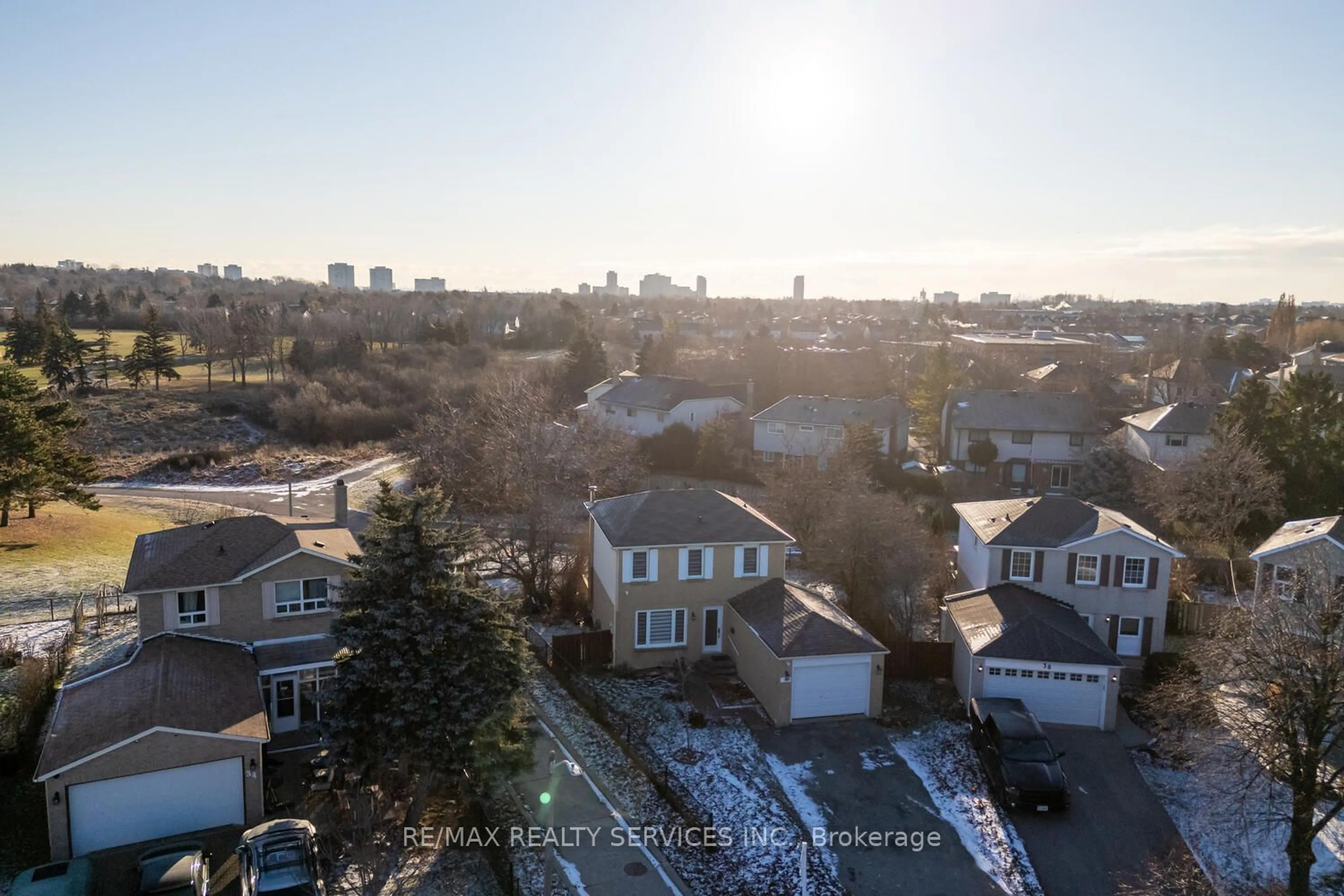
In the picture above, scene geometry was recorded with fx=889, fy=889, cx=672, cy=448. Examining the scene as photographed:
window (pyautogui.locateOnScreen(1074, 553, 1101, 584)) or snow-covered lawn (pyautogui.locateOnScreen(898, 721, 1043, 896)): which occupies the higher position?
window (pyautogui.locateOnScreen(1074, 553, 1101, 584))

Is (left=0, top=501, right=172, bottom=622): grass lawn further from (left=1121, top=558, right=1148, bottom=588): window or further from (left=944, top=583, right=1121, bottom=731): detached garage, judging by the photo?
(left=1121, top=558, right=1148, bottom=588): window

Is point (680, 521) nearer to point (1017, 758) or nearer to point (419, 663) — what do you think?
point (1017, 758)

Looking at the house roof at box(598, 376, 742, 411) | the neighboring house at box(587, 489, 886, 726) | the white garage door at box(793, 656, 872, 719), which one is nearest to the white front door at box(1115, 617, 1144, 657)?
the neighboring house at box(587, 489, 886, 726)

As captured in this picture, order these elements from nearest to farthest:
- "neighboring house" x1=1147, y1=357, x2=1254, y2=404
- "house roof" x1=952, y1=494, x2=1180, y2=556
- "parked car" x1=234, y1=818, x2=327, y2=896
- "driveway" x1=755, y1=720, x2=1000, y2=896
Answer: "parked car" x1=234, y1=818, x2=327, y2=896
"driveway" x1=755, y1=720, x2=1000, y2=896
"house roof" x1=952, y1=494, x2=1180, y2=556
"neighboring house" x1=1147, y1=357, x2=1254, y2=404

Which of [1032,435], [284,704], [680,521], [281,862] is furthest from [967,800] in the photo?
[1032,435]

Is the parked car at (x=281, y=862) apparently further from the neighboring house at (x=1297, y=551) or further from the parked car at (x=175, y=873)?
the neighboring house at (x=1297, y=551)

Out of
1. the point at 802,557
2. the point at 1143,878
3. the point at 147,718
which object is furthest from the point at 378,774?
the point at 802,557

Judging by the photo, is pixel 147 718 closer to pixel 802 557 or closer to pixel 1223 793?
pixel 1223 793

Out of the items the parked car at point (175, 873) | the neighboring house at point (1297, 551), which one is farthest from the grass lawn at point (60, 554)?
the neighboring house at point (1297, 551)
